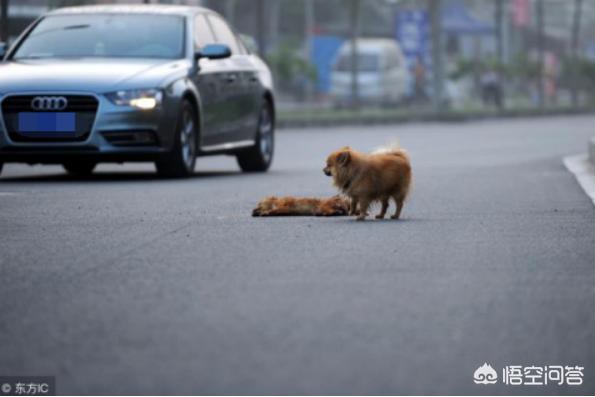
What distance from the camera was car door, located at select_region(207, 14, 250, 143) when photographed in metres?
16.5

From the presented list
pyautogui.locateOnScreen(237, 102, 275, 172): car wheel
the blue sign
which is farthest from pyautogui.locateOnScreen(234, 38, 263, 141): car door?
the blue sign

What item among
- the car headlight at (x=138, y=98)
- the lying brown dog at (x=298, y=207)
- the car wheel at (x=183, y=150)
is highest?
the lying brown dog at (x=298, y=207)

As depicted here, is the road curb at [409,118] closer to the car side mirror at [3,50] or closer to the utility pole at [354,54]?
the utility pole at [354,54]

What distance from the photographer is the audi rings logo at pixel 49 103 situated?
14562 millimetres

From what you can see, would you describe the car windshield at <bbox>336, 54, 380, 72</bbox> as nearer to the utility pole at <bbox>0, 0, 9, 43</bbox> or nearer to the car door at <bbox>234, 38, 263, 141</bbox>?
the utility pole at <bbox>0, 0, 9, 43</bbox>

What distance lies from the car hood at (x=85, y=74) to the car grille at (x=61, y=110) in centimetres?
8

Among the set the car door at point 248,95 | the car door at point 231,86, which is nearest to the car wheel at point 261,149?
the car door at point 248,95

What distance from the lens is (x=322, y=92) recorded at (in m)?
65.4

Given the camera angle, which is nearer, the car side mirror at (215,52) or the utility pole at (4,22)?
the car side mirror at (215,52)

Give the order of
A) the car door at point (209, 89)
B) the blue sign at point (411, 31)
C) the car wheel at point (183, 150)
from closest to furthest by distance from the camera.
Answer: the car wheel at point (183, 150)
the car door at point (209, 89)
the blue sign at point (411, 31)

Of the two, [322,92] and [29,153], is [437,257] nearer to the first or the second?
[29,153]

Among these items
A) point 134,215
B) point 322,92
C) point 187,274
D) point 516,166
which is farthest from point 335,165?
point 322,92

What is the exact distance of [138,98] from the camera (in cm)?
1477

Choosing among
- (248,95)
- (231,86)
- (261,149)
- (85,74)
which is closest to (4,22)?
(261,149)
